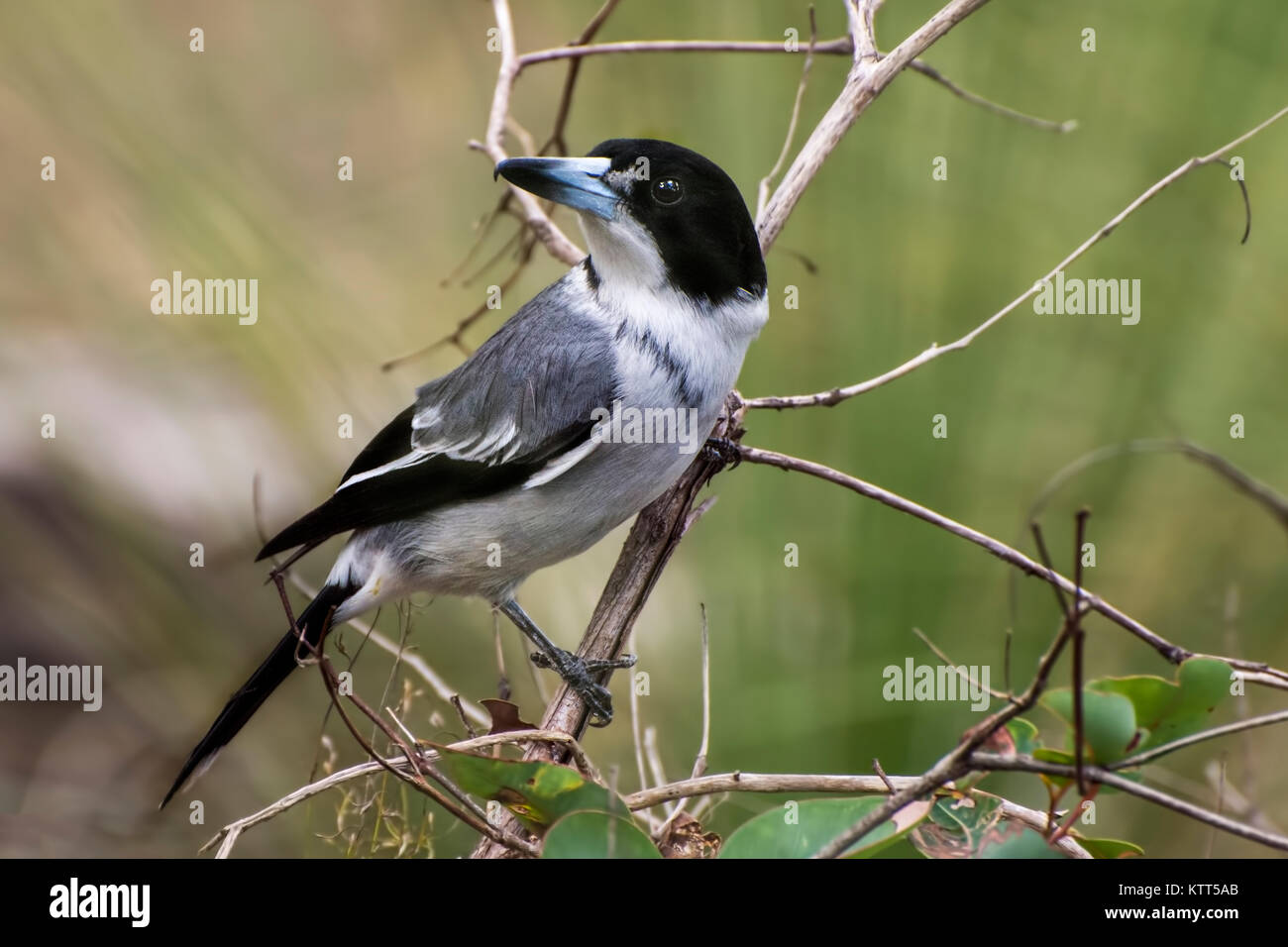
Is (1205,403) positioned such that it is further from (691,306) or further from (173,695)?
(173,695)

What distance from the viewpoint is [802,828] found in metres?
1.26

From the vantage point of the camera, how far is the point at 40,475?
135 inches

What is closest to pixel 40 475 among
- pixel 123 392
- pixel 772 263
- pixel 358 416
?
pixel 123 392

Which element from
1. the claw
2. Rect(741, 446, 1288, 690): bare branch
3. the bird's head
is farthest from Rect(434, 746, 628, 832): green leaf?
the bird's head

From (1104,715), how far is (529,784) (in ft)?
2.05

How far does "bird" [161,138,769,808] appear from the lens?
6.75 ft

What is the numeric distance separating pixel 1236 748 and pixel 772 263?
145 cm

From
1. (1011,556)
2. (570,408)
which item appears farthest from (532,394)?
(1011,556)

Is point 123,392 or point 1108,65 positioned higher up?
point 1108,65

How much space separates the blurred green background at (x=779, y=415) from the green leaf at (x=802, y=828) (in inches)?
30.7

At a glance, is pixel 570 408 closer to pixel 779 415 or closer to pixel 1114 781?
pixel 779 415

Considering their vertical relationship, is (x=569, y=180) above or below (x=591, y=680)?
above

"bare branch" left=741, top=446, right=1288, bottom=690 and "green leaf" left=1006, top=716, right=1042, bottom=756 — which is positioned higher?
"bare branch" left=741, top=446, right=1288, bottom=690

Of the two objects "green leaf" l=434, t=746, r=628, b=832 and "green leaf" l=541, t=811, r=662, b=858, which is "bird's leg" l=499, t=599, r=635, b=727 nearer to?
"green leaf" l=434, t=746, r=628, b=832
